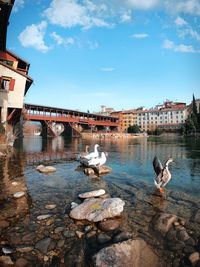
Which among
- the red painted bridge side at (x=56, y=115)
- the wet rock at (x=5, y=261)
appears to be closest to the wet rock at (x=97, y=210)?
the wet rock at (x=5, y=261)

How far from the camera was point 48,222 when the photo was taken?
6508 millimetres

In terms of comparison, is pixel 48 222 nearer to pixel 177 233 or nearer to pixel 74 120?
pixel 177 233

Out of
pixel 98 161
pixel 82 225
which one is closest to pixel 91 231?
pixel 82 225

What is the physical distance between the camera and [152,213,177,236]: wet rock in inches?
244

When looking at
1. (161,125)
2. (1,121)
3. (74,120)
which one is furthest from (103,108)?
(1,121)

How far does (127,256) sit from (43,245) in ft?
6.57

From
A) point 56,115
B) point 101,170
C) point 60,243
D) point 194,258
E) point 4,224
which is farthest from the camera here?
point 56,115

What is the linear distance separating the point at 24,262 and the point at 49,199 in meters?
4.02

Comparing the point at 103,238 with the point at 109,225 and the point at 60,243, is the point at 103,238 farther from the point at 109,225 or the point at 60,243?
the point at 60,243

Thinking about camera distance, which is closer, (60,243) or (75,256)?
(75,256)

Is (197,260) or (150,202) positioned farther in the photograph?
(150,202)

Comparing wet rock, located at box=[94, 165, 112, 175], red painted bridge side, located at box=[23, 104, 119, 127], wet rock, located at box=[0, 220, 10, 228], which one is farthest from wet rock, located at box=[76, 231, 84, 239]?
red painted bridge side, located at box=[23, 104, 119, 127]

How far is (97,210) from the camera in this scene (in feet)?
22.3

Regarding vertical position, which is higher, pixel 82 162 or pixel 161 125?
pixel 161 125
